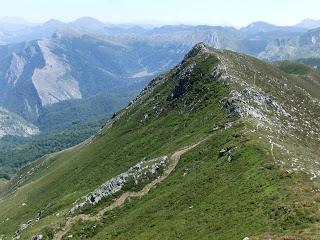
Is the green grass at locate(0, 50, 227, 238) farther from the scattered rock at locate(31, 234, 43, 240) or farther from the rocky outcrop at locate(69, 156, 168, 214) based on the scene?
the scattered rock at locate(31, 234, 43, 240)

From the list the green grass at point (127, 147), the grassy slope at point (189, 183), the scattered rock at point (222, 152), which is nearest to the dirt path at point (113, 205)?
the grassy slope at point (189, 183)

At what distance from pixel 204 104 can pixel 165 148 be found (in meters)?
23.7

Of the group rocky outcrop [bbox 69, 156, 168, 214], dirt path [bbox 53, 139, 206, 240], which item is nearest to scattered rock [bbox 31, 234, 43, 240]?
dirt path [bbox 53, 139, 206, 240]

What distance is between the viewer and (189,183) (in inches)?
3814

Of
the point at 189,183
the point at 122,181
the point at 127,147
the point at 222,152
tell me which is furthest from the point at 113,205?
the point at 127,147

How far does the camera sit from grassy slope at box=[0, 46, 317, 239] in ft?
233

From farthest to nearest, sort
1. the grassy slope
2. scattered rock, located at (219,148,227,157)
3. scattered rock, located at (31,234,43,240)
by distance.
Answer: scattered rock, located at (31,234,43,240)
scattered rock, located at (219,148,227,157)
the grassy slope

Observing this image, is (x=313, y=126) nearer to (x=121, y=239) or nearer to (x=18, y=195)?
(x=121, y=239)

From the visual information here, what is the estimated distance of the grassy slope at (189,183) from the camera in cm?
7100

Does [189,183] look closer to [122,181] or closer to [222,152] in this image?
[222,152]

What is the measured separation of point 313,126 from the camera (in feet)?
477

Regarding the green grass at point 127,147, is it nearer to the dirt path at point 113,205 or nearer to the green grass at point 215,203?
the dirt path at point 113,205

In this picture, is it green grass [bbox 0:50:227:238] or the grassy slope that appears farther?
green grass [bbox 0:50:227:238]

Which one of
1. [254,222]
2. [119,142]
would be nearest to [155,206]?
[254,222]
